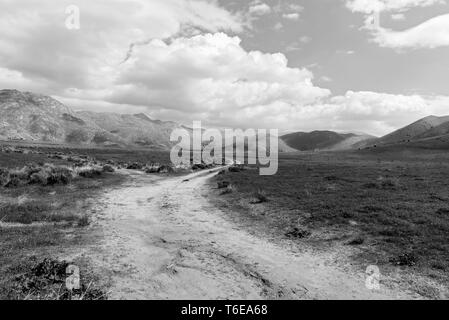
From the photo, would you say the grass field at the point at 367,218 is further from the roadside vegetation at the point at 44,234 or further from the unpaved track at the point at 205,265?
the roadside vegetation at the point at 44,234

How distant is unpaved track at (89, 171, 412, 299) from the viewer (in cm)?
893

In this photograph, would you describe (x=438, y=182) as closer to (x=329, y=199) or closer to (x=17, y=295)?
(x=329, y=199)

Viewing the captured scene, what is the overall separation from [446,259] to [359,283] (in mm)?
3873

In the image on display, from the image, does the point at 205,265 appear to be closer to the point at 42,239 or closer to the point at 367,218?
the point at 42,239

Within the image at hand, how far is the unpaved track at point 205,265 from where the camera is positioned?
8.93 metres

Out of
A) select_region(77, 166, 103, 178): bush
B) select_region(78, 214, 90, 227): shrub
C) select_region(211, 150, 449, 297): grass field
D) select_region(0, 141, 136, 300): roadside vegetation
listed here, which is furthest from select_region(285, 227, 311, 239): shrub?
select_region(77, 166, 103, 178): bush

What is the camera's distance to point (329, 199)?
2195 centimetres

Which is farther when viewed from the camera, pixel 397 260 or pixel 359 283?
pixel 397 260

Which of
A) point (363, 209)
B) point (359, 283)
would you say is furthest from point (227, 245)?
point (363, 209)

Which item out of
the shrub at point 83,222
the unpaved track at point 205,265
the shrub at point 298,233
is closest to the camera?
the unpaved track at point 205,265

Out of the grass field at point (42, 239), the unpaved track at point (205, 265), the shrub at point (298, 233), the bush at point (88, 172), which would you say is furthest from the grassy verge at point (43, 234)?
the shrub at point (298, 233)

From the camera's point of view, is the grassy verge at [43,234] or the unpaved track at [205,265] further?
the unpaved track at [205,265]

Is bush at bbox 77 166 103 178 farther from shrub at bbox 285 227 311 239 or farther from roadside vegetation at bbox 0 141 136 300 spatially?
shrub at bbox 285 227 311 239
